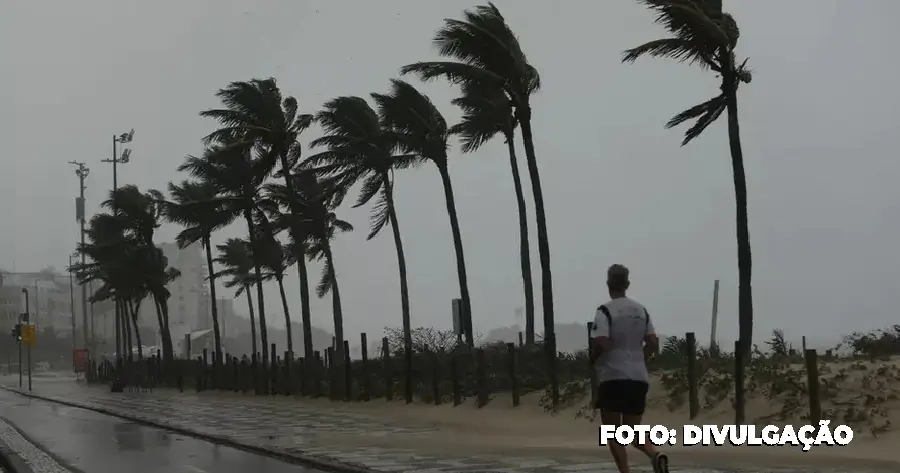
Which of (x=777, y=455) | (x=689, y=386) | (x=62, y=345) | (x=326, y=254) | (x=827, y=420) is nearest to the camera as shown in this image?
(x=777, y=455)

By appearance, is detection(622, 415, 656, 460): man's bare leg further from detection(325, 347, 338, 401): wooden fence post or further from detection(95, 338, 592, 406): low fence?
detection(325, 347, 338, 401): wooden fence post

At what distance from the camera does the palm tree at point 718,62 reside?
21.4 m

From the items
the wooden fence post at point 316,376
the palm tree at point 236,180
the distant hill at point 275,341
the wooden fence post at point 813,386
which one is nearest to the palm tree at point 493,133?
the wooden fence post at point 316,376

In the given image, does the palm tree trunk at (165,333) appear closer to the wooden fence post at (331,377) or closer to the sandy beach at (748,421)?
the wooden fence post at (331,377)

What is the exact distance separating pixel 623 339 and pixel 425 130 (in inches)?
1047

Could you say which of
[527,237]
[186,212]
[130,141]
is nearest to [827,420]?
[527,237]

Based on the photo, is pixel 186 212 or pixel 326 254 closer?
pixel 326 254

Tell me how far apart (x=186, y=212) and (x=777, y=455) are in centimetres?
3916

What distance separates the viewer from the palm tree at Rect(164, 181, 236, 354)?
47844mm

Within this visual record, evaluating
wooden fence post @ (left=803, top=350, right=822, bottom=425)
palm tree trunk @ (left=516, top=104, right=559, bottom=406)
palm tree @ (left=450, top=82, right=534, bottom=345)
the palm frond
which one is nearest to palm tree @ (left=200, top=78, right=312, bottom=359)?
palm tree @ (left=450, top=82, right=534, bottom=345)

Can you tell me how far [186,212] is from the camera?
5016 centimetres

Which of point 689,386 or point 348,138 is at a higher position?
point 348,138

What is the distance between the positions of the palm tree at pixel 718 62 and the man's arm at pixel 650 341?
12.1m

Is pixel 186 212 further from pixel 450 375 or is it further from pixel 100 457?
pixel 100 457
